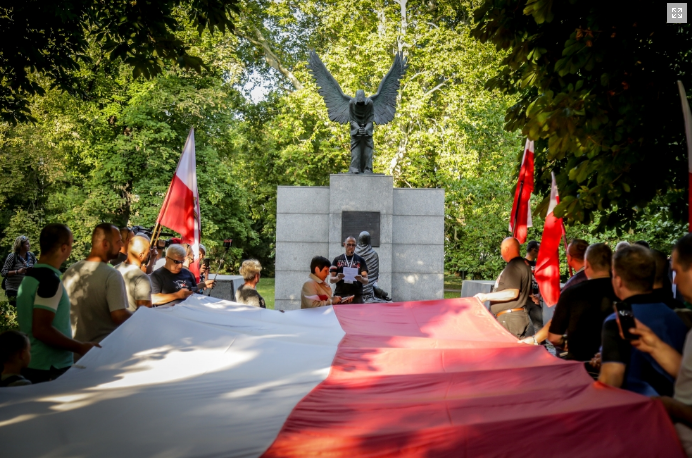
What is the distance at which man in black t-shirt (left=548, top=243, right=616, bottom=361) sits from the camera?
5117 mm

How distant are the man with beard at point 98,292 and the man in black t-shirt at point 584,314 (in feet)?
10.9

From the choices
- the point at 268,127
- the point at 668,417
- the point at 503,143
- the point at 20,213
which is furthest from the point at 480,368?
the point at 20,213

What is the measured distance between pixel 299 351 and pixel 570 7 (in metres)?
4.96

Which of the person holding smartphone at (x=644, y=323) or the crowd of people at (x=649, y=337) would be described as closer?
the crowd of people at (x=649, y=337)

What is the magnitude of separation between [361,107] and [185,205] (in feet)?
25.6

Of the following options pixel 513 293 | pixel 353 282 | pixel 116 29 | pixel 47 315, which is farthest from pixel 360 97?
pixel 47 315

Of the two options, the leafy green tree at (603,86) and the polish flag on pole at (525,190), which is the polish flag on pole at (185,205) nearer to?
the leafy green tree at (603,86)

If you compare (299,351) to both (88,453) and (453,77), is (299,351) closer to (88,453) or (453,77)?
(88,453)

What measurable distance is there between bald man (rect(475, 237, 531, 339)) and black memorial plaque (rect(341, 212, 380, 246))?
829 centimetres

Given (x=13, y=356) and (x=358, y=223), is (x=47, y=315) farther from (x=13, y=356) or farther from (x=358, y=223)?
(x=358, y=223)

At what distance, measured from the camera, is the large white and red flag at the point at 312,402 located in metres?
3.46

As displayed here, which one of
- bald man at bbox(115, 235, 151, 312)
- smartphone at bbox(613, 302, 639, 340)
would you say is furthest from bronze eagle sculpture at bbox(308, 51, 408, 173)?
smartphone at bbox(613, 302, 639, 340)

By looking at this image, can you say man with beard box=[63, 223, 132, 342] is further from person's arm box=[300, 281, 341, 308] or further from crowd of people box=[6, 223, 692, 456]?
person's arm box=[300, 281, 341, 308]

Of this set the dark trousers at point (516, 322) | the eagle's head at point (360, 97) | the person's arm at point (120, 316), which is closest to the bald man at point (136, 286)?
the person's arm at point (120, 316)
